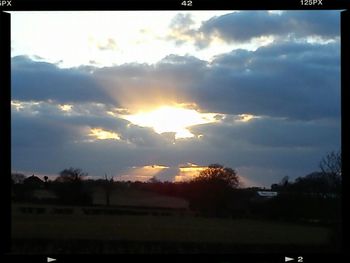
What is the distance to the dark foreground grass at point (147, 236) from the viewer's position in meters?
7.21

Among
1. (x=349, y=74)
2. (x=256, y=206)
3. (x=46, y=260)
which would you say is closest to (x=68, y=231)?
(x=46, y=260)

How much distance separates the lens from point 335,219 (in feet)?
24.0

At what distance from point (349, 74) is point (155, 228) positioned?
1231 mm

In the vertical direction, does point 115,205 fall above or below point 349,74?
below

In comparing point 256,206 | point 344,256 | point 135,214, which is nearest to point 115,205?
point 135,214

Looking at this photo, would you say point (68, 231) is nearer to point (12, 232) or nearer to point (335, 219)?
point (12, 232)

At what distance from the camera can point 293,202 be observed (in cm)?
738

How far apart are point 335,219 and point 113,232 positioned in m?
1.11

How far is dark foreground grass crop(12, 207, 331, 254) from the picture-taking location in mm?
7211

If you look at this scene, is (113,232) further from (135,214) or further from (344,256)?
(344,256)

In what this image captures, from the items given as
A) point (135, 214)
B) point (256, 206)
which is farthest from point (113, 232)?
point (256, 206)

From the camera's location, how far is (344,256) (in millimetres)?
7254

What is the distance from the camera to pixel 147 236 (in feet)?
23.7
